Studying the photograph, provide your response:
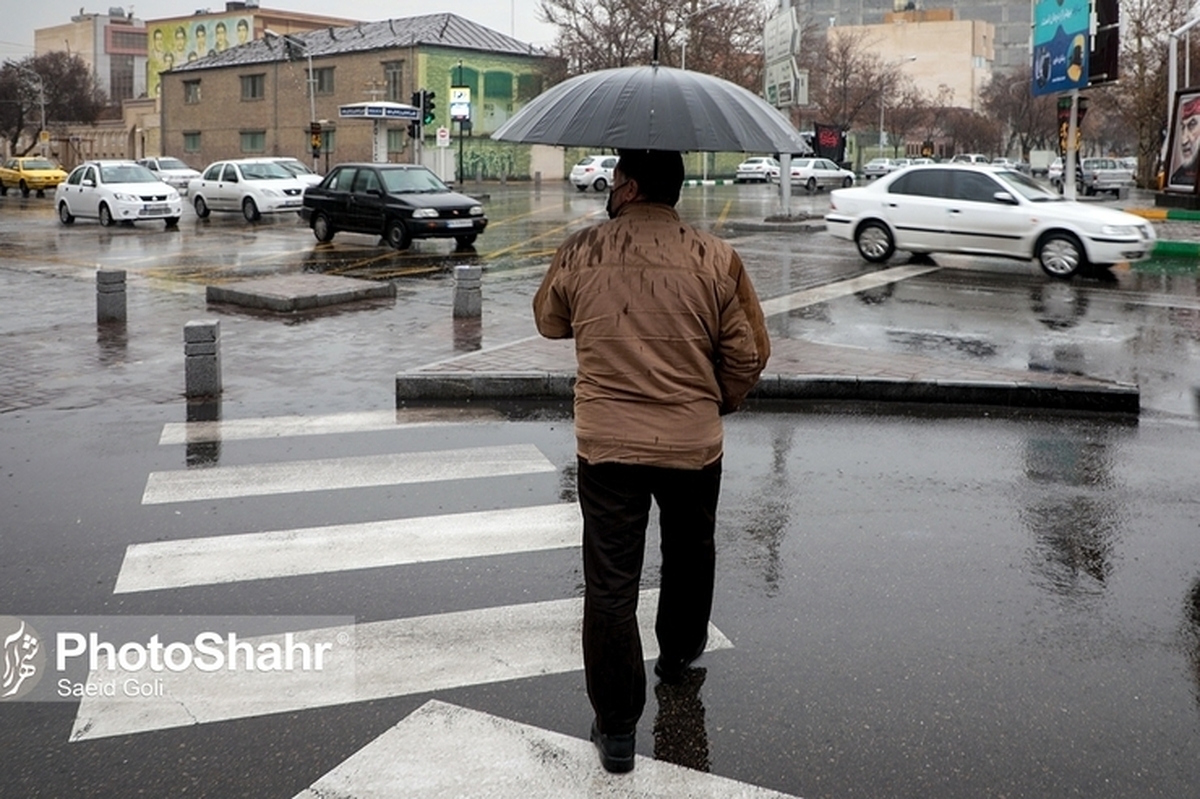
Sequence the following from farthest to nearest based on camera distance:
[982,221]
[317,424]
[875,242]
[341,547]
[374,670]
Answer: [875,242] < [982,221] < [317,424] < [341,547] < [374,670]

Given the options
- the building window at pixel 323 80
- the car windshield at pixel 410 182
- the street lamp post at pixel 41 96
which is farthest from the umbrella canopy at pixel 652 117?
the street lamp post at pixel 41 96

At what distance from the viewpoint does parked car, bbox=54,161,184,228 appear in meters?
29.9

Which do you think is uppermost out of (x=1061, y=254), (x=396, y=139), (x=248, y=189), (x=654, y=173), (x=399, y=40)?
(x=399, y=40)

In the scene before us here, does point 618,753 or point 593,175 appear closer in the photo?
point 618,753

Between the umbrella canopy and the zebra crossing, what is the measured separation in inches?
73.4

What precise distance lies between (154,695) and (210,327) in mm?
5740

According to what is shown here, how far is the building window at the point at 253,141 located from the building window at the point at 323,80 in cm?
532

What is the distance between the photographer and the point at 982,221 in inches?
715

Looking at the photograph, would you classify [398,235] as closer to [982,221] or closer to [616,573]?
[982,221]

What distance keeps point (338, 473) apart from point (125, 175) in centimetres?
2692

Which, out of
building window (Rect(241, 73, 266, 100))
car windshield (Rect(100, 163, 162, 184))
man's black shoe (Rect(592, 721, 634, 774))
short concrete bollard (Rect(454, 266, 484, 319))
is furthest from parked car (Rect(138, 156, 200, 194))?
man's black shoe (Rect(592, 721, 634, 774))

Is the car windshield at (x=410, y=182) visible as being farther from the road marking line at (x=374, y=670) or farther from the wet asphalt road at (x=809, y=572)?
the road marking line at (x=374, y=670)

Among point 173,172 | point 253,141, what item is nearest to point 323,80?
point 253,141

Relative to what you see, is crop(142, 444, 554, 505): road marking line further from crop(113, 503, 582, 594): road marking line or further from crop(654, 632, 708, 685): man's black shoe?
crop(654, 632, 708, 685): man's black shoe
